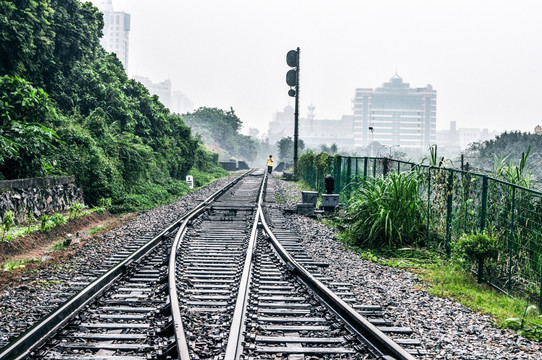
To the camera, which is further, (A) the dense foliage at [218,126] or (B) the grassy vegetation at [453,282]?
(A) the dense foliage at [218,126]

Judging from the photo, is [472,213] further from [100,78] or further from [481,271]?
[100,78]

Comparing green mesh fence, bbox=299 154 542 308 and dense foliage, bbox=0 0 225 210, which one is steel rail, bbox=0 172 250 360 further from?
dense foliage, bbox=0 0 225 210

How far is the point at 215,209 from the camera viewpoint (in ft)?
46.7

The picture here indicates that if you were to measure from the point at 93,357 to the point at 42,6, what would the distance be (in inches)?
606

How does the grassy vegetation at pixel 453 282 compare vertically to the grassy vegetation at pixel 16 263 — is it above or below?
above

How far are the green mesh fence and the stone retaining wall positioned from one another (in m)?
8.13

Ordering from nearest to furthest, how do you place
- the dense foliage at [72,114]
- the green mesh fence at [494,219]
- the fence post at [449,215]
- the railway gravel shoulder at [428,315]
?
the railway gravel shoulder at [428,315]
the green mesh fence at [494,219]
the fence post at [449,215]
the dense foliage at [72,114]

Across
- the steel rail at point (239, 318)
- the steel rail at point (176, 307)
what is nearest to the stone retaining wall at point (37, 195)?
the steel rail at point (176, 307)

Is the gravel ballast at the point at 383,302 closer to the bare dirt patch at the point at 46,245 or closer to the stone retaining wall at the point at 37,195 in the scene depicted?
the bare dirt patch at the point at 46,245

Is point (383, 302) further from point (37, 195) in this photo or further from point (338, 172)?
point (338, 172)

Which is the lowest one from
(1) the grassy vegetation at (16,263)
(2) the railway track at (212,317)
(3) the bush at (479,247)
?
(1) the grassy vegetation at (16,263)

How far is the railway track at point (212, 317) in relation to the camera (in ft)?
12.8

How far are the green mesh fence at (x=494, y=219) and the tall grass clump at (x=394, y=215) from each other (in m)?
0.24

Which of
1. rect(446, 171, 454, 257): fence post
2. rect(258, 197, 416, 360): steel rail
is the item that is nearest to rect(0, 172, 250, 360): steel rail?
rect(258, 197, 416, 360): steel rail
